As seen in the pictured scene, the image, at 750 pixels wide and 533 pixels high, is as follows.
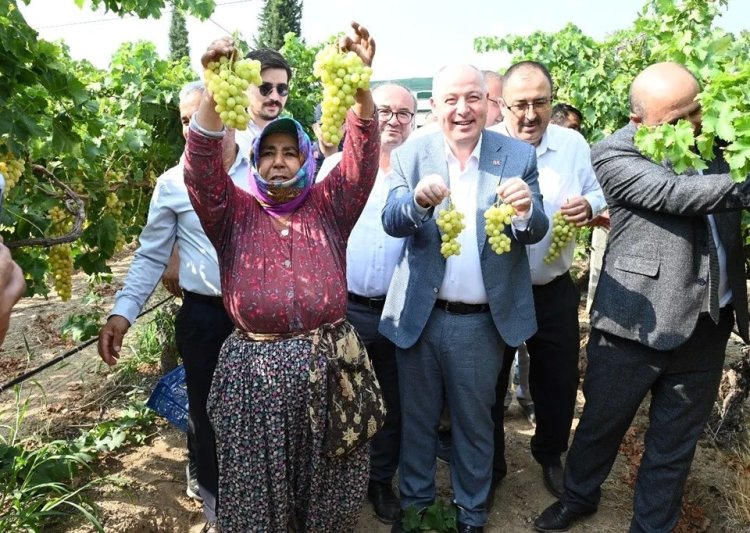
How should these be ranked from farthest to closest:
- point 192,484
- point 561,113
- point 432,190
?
point 561,113, point 192,484, point 432,190

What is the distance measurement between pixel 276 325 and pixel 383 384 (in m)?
1.10

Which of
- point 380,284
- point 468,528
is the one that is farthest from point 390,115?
point 468,528

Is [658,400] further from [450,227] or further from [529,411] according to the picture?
[529,411]

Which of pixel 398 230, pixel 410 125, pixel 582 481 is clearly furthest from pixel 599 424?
pixel 410 125

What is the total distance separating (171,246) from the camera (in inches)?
114

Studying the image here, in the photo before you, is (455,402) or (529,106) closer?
(455,402)

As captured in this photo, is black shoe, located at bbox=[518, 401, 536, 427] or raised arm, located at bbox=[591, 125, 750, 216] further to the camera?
black shoe, located at bbox=[518, 401, 536, 427]

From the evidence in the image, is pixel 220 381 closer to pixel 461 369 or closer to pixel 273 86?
pixel 461 369

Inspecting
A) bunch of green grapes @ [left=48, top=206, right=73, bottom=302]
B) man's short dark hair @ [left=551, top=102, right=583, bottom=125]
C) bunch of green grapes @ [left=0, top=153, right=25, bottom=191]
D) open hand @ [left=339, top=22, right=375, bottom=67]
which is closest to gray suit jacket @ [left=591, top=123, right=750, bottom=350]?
open hand @ [left=339, top=22, right=375, bottom=67]

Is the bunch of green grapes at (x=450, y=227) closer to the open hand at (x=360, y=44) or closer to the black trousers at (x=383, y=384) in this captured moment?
the black trousers at (x=383, y=384)

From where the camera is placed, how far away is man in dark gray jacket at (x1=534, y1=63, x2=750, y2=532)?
2.41 m

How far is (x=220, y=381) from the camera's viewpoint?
2352 millimetres

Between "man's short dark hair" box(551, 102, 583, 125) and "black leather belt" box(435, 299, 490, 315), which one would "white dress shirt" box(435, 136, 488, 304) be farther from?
"man's short dark hair" box(551, 102, 583, 125)

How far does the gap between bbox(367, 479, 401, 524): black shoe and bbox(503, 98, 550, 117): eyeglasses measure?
6.55 feet
